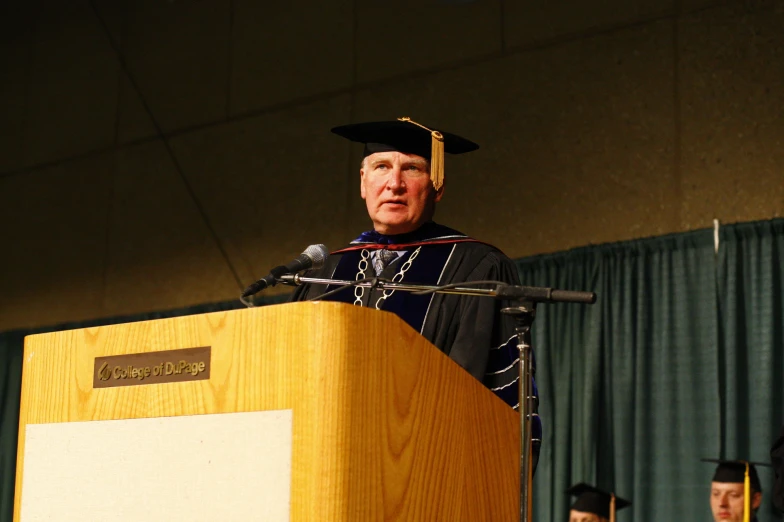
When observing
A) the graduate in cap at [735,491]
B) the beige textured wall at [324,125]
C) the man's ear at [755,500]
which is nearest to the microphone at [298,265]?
the graduate in cap at [735,491]

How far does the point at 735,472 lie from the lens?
5.35 m

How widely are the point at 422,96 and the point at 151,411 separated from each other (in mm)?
→ 5637

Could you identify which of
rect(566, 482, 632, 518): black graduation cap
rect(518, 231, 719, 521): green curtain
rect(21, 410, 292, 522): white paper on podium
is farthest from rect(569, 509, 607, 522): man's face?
rect(21, 410, 292, 522): white paper on podium

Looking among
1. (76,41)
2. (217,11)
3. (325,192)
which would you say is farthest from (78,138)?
(325,192)

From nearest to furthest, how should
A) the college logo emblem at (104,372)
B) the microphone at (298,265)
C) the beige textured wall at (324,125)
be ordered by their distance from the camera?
1. the college logo emblem at (104,372)
2. the microphone at (298,265)
3. the beige textured wall at (324,125)

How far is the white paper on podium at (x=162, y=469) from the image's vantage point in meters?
1.69

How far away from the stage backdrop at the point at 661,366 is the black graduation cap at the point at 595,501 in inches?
5.6

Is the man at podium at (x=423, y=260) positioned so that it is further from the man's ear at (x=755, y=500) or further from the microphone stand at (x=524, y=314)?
the man's ear at (x=755, y=500)

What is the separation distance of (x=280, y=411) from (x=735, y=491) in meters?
4.12

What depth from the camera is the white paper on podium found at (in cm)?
169

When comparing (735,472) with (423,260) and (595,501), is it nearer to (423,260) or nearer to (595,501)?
(595,501)

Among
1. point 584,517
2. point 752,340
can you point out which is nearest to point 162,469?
point 584,517

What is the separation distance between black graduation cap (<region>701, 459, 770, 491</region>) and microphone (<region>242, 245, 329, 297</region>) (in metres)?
3.38

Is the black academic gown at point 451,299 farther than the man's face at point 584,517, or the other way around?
the man's face at point 584,517
